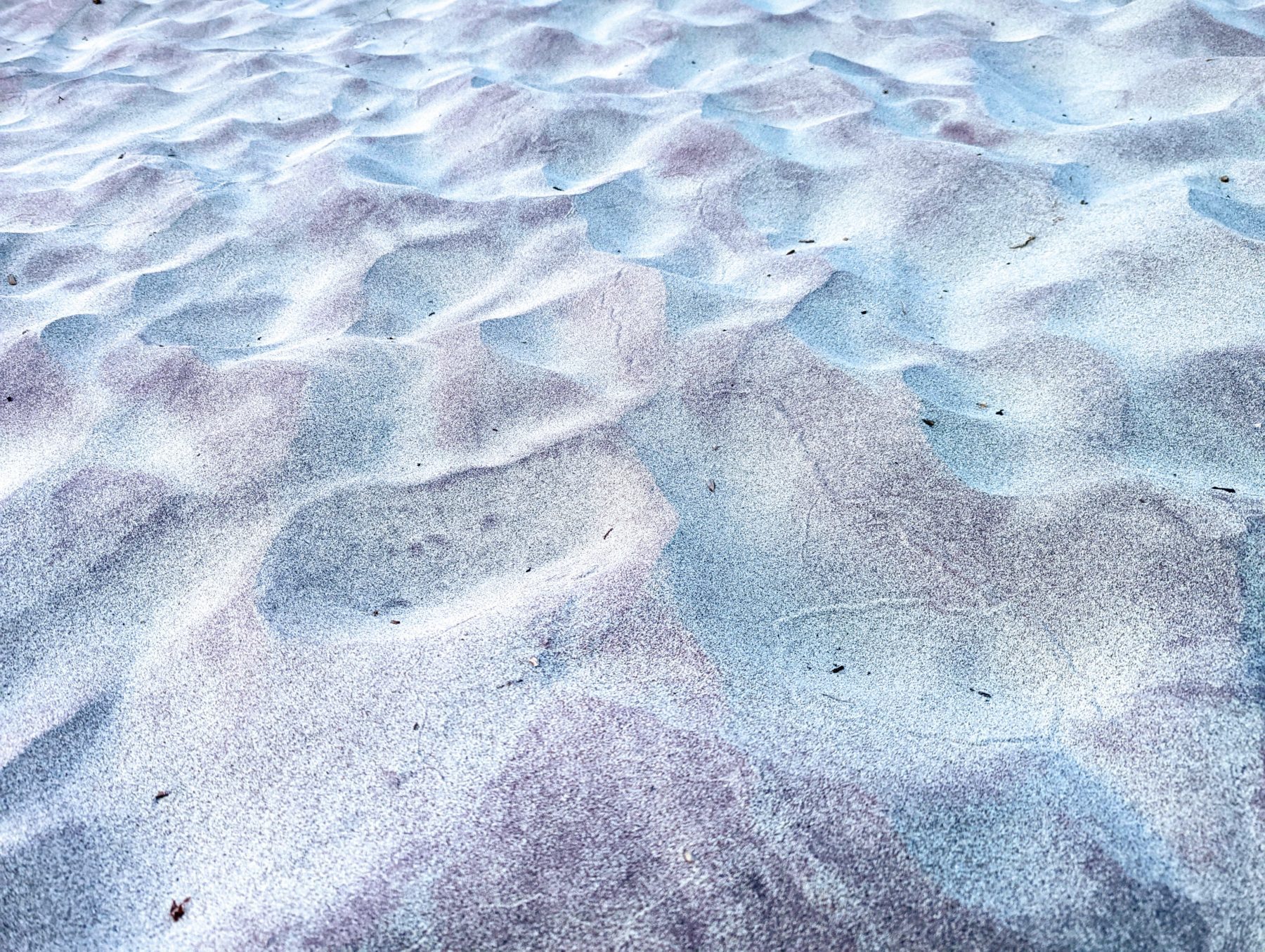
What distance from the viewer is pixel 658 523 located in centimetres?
125

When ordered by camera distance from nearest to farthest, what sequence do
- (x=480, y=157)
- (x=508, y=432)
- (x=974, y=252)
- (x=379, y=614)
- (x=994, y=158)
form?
(x=379, y=614) → (x=508, y=432) → (x=974, y=252) → (x=994, y=158) → (x=480, y=157)

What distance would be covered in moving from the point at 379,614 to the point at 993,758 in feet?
2.46

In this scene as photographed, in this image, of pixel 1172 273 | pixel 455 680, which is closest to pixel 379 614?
pixel 455 680

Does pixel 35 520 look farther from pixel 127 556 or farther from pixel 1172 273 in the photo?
pixel 1172 273

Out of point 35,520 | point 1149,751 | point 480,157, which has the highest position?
point 480,157

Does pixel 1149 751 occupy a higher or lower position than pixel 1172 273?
lower

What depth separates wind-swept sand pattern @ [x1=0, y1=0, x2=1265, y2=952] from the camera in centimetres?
90

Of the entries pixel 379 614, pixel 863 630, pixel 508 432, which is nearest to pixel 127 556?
pixel 379 614

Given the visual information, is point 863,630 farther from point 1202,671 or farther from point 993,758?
point 1202,671

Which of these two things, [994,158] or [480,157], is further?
[480,157]

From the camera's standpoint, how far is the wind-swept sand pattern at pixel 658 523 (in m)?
0.90

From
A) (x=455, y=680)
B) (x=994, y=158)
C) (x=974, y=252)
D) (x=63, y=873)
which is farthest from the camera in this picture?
(x=994, y=158)

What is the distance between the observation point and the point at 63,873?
940 millimetres

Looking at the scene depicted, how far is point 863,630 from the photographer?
1128 mm
